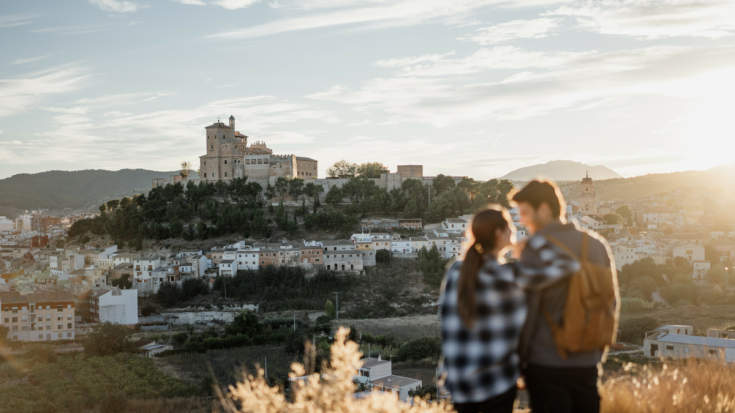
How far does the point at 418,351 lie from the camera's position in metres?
17.1

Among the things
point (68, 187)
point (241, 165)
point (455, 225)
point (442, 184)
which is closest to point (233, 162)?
point (241, 165)

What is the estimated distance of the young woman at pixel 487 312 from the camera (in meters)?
1.81

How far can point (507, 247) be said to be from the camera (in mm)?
1912

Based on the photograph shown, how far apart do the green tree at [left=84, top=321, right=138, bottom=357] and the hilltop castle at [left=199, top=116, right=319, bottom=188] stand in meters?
18.8

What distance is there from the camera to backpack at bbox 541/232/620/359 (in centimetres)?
187

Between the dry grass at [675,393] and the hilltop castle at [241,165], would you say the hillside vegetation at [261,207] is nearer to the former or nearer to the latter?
the hilltop castle at [241,165]

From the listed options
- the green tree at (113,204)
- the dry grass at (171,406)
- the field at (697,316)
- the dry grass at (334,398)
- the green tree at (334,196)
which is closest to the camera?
the dry grass at (334,398)

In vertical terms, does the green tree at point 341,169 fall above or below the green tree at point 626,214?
above

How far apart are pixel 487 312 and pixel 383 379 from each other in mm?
12446

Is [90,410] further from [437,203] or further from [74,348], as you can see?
[437,203]

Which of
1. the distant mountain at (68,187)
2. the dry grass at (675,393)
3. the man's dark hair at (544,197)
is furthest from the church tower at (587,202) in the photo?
the distant mountain at (68,187)

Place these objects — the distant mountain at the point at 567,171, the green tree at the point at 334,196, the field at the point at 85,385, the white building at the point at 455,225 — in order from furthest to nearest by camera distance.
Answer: the distant mountain at the point at 567,171, the green tree at the point at 334,196, the white building at the point at 455,225, the field at the point at 85,385

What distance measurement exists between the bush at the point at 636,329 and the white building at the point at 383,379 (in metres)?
8.76

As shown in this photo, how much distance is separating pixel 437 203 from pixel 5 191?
73.5 meters
